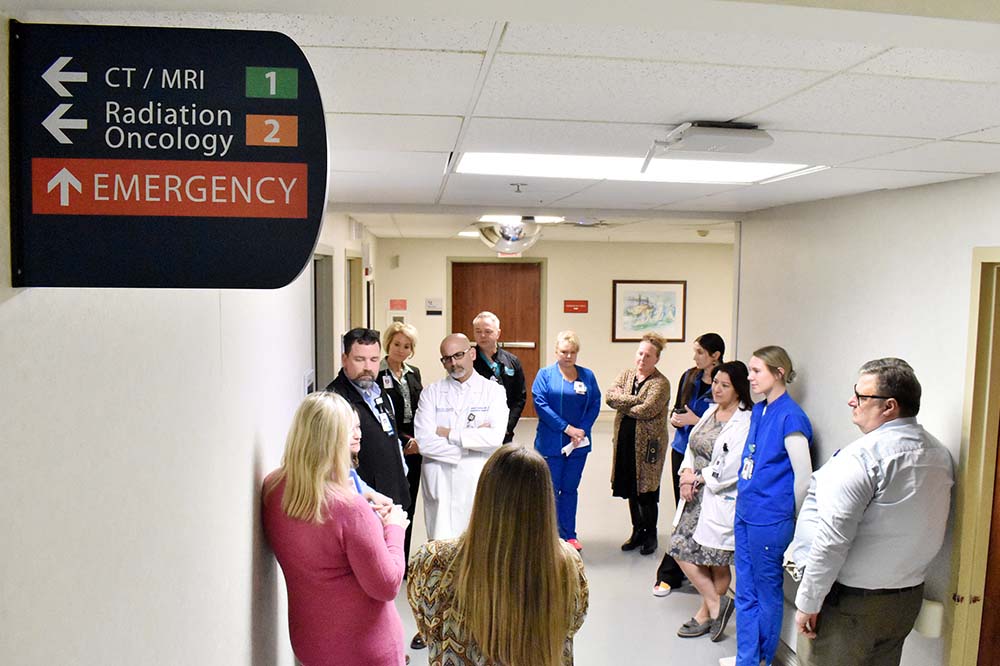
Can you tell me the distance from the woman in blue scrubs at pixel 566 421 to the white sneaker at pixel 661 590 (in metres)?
0.66

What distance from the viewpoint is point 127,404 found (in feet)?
3.76

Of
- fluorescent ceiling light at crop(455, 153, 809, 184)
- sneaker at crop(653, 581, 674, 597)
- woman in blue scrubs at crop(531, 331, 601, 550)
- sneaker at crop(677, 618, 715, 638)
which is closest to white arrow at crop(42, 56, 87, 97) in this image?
fluorescent ceiling light at crop(455, 153, 809, 184)

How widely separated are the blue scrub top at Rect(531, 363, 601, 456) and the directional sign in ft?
12.5

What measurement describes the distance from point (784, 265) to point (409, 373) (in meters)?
2.24

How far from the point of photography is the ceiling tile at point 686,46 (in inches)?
46.1

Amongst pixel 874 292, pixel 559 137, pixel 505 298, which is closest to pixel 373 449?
pixel 559 137

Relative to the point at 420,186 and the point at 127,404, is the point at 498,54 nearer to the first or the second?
the point at 127,404

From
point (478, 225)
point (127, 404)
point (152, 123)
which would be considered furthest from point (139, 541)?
point (478, 225)

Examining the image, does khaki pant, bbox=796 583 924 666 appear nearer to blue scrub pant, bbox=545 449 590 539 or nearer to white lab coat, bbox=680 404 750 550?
white lab coat, bbox=680 404 750 550

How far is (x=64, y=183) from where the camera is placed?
854 millimetres

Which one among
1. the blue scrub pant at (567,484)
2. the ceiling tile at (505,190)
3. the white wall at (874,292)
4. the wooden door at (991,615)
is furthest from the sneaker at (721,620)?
the ceiling tile at (505,190)

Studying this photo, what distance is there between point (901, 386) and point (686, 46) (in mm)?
1868

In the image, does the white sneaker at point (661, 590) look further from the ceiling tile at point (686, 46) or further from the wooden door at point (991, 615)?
the ceiling tile at point (686, 46)

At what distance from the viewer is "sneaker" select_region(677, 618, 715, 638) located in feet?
12.0
